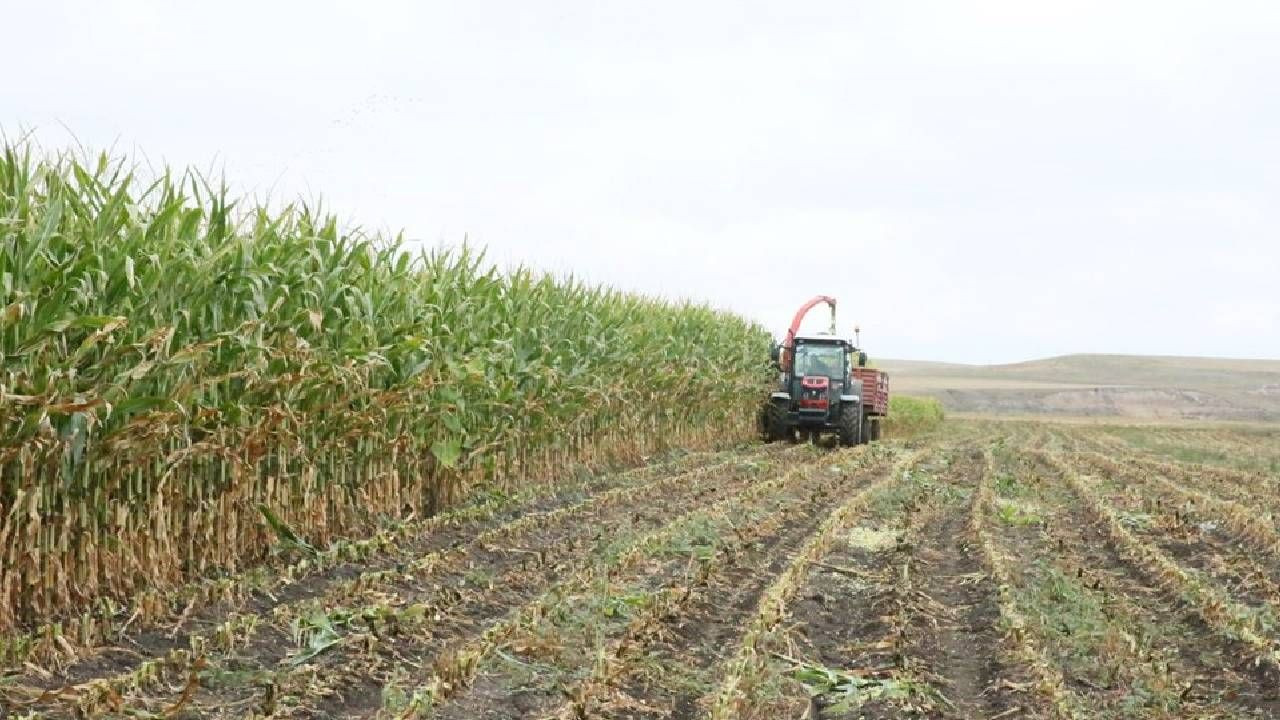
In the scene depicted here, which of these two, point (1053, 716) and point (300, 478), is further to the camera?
point (300, 478)

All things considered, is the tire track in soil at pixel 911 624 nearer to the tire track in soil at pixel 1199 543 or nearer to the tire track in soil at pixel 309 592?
the tire track in soil at pixel 1199 543

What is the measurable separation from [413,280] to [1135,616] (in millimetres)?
6262

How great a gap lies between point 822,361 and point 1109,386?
69.6 meters

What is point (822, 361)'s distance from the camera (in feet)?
75.2

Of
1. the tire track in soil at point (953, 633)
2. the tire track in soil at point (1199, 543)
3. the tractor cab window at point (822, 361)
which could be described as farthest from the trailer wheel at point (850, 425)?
the tire track in soil at point (953, 633)

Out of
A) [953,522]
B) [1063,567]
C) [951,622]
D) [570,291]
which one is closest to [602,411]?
[570,291]

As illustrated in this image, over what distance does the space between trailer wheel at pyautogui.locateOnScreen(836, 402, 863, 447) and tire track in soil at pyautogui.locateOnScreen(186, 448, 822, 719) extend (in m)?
10.7

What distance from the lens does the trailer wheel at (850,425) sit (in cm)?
2255

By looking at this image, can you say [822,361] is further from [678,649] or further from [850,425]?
[678,649]

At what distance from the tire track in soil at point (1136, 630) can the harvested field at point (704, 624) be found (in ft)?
0.09

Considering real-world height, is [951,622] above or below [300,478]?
below

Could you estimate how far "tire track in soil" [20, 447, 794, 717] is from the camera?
19.1 feet

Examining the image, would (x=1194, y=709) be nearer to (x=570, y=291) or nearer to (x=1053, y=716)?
(x=1053, y=716)

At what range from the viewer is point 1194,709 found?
19.2ft
